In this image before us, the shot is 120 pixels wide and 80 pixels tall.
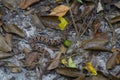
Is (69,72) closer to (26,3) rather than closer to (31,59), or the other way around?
(31,59)

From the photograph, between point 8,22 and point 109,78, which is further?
point 8,22

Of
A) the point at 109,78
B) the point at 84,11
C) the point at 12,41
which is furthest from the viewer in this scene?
the point at 84,11

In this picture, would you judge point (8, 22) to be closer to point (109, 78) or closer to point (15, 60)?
point (15, 60)

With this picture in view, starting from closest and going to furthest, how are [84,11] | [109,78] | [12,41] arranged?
[109,78] < [12,41] < [84,11]

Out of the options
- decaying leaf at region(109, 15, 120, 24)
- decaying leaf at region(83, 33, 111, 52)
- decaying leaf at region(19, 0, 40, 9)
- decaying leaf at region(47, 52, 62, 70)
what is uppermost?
decaying leaf at region(19, 0, 40, 9)

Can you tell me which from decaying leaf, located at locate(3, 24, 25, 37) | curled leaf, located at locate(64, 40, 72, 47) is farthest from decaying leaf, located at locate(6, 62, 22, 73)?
curled leaf, located at locate(64, 40, 72, 47)

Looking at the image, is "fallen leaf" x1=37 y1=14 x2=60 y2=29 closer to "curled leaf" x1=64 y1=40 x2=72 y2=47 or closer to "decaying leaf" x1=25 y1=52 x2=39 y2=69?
"curled leaf" x1=64 y1=40 x2=72 y2=47

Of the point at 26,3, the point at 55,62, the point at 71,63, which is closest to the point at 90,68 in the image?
the point at 71,63

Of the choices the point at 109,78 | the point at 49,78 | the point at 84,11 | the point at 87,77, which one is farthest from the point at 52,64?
the point at 84,11
